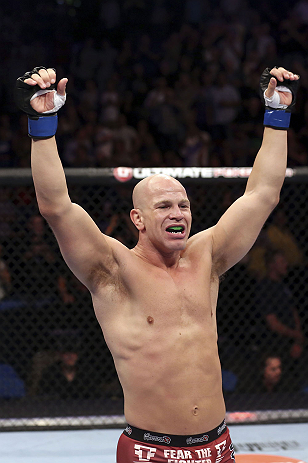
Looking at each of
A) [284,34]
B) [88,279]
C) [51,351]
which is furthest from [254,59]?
[88,279]

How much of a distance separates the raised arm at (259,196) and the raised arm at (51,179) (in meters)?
0.52

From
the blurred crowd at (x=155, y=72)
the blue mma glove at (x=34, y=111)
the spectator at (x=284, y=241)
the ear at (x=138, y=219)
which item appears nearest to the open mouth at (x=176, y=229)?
the ear at (x=138, y=219)

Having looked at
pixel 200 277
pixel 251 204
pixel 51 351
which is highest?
pixel 251 204

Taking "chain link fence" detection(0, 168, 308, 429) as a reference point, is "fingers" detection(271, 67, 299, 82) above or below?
above

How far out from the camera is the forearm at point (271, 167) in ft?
6.77

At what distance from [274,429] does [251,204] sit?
6.01 ft

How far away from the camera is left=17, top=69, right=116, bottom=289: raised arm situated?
→ 168cm

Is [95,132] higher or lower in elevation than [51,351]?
Result: higher

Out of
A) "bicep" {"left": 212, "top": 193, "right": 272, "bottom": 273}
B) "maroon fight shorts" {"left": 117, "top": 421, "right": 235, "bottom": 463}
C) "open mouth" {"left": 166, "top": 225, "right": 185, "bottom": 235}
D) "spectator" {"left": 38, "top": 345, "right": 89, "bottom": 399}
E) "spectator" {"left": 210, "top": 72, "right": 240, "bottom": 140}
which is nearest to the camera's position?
"maroon fight shorts" {"left": 117, "top": 421, "right": 235, "bottom": 463}

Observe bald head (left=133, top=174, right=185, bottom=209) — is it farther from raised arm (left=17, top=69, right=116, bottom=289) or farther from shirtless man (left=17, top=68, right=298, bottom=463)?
raised arm (left=17, top=69, right=116, bottom=289)

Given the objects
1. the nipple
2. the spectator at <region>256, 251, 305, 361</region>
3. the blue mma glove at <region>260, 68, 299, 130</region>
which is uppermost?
the blue mma glove at <region>260, 68, 299, 130</region>

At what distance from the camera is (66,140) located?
233 inches

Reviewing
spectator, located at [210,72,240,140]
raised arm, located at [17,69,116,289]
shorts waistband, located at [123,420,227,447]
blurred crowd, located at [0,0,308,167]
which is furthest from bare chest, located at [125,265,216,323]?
spectator, located at [210,72,240,140]

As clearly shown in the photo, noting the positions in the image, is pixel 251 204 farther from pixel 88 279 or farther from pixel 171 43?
pixel 171 43
